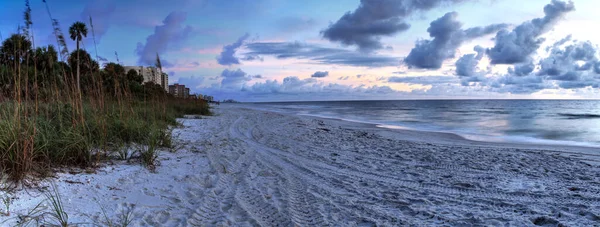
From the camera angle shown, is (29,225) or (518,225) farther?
(518,225)

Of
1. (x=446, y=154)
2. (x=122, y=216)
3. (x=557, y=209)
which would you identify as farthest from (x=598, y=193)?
(x=122, y=216)

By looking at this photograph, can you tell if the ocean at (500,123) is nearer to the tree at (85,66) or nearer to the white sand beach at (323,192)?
the white sand beach at (323,192)

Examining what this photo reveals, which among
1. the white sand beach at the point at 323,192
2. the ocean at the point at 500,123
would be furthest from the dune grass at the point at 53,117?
the ocean at the point at 500,123

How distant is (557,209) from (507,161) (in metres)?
3.65

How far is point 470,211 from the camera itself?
146 inches

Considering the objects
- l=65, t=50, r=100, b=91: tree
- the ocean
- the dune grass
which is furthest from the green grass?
the ocean

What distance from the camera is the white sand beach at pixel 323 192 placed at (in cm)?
328

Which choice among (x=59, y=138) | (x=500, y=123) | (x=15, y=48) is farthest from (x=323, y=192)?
(x=500, y=123)

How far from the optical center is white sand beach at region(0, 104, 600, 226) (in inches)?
129

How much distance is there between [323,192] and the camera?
4371mm

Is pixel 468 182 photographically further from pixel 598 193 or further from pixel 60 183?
pixel 60 183

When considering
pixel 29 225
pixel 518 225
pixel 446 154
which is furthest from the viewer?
pixel 446 154

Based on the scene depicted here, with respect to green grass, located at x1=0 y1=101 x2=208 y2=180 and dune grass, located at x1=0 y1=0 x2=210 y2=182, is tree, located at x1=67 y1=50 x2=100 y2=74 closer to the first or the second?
dune grass, located at x1=0 y1=0 x2=210 y2=182

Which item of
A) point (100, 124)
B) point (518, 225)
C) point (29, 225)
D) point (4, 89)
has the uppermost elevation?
point (4, 89)
